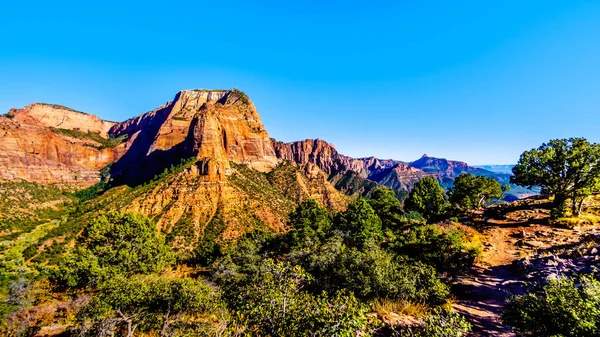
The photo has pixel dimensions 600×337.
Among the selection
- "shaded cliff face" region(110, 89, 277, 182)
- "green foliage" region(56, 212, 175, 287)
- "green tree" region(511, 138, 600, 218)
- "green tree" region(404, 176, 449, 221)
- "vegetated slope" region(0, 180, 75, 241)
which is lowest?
"vegetated slope" region(0, 180, 75, 241)

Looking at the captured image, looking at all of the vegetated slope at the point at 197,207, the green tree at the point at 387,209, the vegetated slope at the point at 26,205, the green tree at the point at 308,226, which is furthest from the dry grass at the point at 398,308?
the vegetated slope at the point at 26,205

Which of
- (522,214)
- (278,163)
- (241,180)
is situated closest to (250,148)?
(278,163)

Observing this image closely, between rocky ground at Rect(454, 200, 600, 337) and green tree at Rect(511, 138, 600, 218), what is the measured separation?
4.06 m

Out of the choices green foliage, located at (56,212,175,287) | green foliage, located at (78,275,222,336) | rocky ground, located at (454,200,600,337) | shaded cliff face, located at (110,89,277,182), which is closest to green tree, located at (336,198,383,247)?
rocky ground, located at (454,200,600,337)

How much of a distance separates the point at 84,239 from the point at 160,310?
90.9 feet

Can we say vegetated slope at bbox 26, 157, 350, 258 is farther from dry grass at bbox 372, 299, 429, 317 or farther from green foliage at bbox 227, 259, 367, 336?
green foliage at bbox 227, 259, 367, 336

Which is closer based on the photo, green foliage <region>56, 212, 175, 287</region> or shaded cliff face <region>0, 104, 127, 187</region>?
green foliage <region>56, 212, 175, 287</region>

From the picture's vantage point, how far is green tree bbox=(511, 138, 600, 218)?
32906 mm

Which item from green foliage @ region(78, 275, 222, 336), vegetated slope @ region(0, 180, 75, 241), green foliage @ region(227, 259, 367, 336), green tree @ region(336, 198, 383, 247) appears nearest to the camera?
green foliage @ region(227, 259, 367, 336)

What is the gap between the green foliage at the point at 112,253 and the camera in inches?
1204

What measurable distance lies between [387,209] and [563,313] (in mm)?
47088

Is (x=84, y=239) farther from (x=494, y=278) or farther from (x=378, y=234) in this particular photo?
(x=494, y=278)

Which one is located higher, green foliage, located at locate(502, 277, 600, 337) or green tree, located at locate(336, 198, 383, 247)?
green foliage, located at locate(502, 277, 600, 337)

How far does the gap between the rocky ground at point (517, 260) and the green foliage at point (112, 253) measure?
39.9 meters
